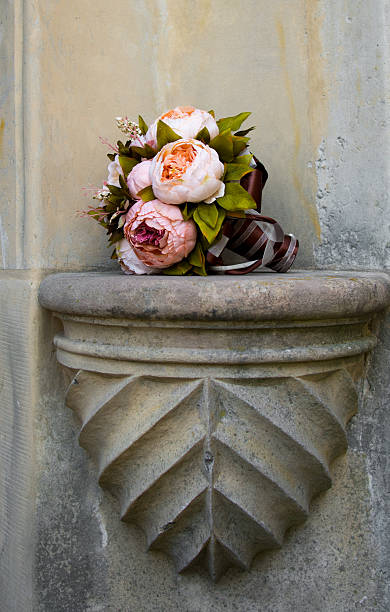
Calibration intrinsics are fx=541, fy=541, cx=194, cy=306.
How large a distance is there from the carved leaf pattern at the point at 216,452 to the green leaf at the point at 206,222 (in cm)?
21

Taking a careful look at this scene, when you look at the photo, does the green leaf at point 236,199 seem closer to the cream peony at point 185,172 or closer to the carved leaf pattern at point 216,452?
the cream peony at point 185,172

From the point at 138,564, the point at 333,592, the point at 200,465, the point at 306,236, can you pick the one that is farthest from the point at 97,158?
the point at 333,592

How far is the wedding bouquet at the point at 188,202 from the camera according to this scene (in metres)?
0.78

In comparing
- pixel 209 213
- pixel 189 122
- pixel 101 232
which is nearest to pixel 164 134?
pixel 189 122

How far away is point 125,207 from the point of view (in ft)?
2.88

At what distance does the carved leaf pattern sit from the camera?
746 mm

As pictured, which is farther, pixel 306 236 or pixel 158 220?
pixel 306 236

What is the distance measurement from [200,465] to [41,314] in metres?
0.38

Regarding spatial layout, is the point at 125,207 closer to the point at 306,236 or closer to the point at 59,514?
the point at 306,236

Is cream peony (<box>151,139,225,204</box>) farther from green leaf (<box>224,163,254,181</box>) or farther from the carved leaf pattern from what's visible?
the carved leaf pattern

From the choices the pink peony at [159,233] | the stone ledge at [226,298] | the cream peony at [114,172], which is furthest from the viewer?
the cream peony at [114,172]

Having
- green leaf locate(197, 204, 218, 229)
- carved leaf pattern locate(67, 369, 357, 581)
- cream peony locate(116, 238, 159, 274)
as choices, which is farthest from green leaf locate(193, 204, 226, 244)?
carved leaf pattern locate(67, 369, 357, 581)

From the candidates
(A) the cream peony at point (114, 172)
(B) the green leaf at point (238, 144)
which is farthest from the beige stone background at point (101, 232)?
(B) the green leaf at point (238, 144)

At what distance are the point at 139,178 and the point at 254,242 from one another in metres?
0.21
